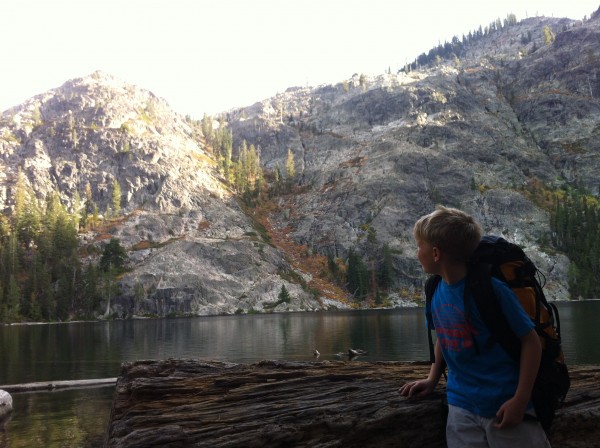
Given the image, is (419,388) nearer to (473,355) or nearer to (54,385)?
(473,355)

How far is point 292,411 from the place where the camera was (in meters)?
7.29

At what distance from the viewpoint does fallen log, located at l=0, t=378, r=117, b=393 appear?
119ft

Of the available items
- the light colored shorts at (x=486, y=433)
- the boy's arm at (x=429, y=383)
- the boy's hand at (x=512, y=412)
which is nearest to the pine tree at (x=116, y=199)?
the boy's arm at (x=429, y=383)

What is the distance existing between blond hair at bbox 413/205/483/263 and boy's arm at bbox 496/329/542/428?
1.18 m

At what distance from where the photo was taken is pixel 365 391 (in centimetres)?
786

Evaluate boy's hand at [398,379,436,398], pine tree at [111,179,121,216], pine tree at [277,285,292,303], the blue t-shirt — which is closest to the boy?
the blue t-shirt

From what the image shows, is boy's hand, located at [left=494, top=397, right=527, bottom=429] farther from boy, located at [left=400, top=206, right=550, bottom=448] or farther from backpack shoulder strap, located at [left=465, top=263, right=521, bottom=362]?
backpack shoulder strap, located at [left=465, top=263, right=521, bottom=362]

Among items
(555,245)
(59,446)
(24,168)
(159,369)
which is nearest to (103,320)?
(24,168)

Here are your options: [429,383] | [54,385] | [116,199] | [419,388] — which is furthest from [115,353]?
[116,199]

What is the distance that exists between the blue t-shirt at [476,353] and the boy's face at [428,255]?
0.32 meters

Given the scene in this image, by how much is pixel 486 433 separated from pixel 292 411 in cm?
299

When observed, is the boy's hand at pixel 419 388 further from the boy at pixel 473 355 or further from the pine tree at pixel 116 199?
the pine tree at pixel 116 199

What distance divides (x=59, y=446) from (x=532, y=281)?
85.7 feet

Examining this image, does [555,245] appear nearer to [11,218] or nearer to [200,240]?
[200,240]
